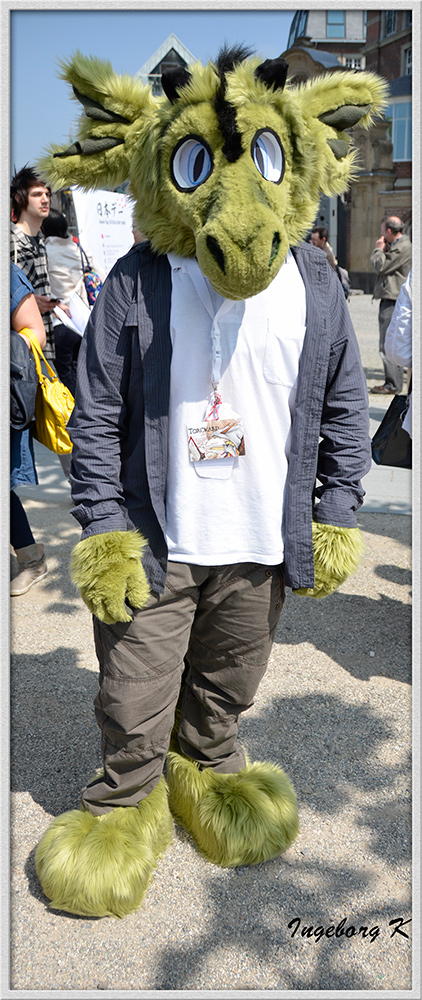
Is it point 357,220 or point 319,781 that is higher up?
point 357,220

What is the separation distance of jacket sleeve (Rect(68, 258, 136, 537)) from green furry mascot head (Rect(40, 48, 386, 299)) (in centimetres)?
18

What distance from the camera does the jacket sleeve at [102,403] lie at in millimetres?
2047

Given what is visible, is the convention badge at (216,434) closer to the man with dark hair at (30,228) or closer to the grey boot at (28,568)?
the grey boot at (28,568)

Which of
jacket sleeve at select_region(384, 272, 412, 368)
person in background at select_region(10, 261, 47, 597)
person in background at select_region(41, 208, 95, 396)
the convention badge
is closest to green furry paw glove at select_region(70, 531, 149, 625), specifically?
the convention badge

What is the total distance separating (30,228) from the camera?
16.1 feet

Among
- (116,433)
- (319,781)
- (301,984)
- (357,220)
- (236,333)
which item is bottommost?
(301,984)

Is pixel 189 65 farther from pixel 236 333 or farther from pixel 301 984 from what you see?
pixel 301 984

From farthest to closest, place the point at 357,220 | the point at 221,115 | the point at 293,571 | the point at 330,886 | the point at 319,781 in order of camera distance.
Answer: the point at 357,220 < the point at 319,781 < the point at 330,886 < the point at 293,571 < the point at 221,115

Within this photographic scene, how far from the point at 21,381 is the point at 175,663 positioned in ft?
5.90

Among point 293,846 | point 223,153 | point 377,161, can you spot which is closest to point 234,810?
point 293,846

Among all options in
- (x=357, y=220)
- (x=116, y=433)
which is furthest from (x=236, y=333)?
(x=357, y=220)

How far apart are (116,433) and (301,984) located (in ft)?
5.20

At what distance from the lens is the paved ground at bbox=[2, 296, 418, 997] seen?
214 centimetres

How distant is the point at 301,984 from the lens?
2109mm
